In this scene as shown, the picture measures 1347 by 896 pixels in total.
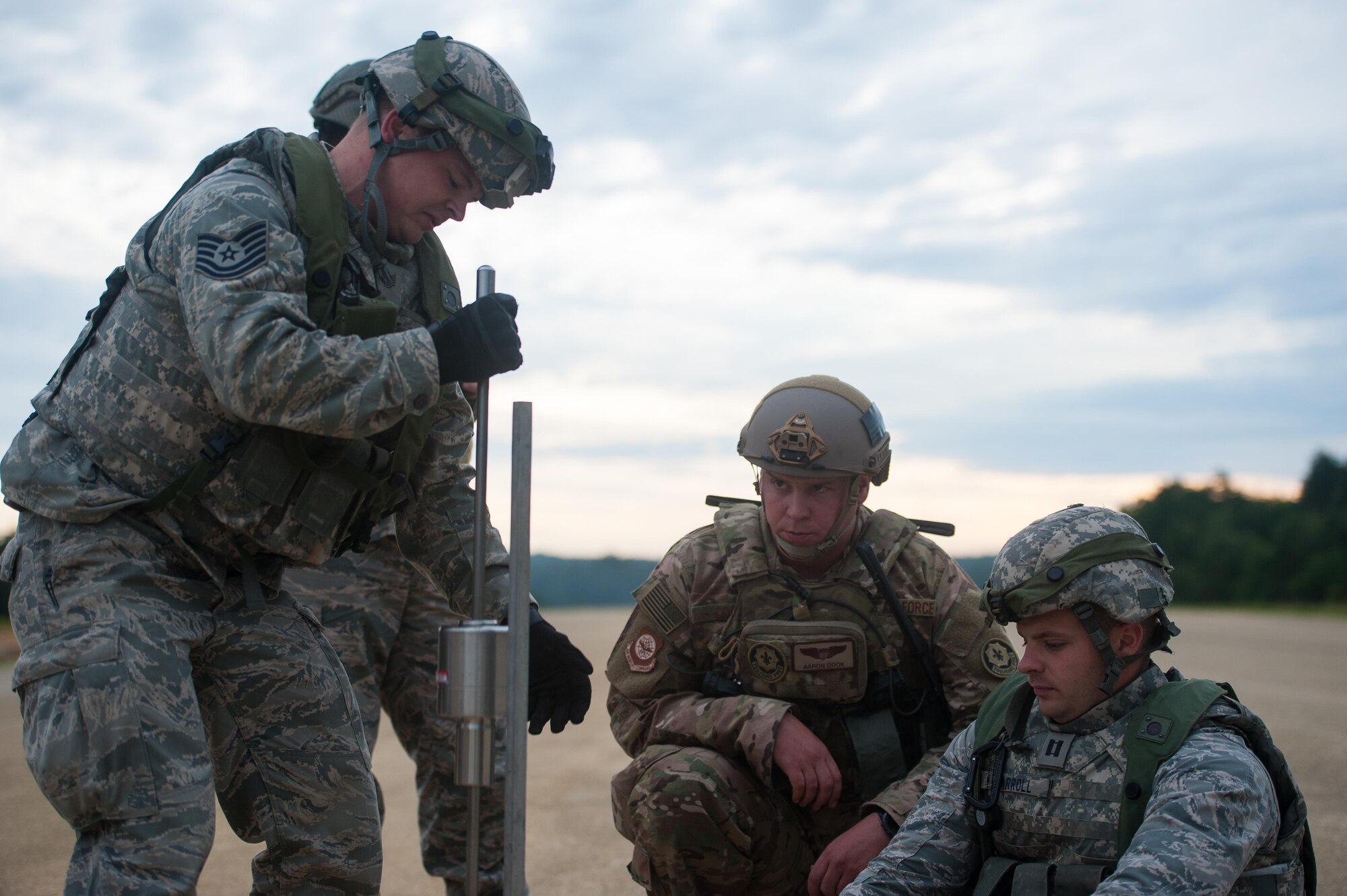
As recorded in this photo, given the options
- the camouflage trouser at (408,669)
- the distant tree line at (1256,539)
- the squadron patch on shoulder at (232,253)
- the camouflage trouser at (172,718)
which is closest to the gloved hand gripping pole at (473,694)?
the camouflage trouser at (172,718)

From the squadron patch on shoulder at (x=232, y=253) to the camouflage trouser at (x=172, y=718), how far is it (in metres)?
0.60

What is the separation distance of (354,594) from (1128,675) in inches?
111

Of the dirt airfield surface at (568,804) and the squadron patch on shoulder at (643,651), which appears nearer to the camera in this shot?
the squadron patch on shoulder at (643,651)

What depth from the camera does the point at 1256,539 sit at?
34.2 metres

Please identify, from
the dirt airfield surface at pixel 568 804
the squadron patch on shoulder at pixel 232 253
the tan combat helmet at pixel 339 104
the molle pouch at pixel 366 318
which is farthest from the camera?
the dirt airfield surface at pixel 568 804

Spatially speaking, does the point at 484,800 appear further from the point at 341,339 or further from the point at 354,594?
the point at 341,339

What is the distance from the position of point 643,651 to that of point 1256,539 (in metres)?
34.0

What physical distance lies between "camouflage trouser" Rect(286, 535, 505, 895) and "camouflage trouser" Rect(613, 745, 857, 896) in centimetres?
89

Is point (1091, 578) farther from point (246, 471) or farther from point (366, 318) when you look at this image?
point (246, 471)

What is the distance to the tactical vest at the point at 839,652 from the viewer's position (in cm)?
383

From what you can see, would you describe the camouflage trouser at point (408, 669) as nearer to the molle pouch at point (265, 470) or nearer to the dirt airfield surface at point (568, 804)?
the dirt airfield surface at point (568, 804)

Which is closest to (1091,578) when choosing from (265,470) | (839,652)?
(839,652)

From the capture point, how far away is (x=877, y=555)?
4023mm

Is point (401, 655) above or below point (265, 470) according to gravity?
below
